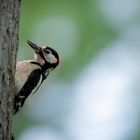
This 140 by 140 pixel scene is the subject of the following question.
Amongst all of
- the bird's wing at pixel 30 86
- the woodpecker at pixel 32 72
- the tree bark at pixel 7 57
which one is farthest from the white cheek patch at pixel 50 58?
the tree bark at pixel 7 57

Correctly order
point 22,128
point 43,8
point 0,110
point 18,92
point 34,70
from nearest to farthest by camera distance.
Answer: point 0,110 < point 18,92 < point 34,70 < point 22,128 < point 43,8

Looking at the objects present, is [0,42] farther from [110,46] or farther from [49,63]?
[110,46]

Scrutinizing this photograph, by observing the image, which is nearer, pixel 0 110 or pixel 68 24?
pixel 0 110

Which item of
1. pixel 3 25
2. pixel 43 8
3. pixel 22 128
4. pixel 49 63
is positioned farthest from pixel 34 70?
pixel 43 8

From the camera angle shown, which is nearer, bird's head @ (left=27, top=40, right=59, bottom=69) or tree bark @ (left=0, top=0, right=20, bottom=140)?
tree bark @ (left=0, top=0, right=20, bottom=140)

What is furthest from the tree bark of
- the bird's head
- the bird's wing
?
the bird's head

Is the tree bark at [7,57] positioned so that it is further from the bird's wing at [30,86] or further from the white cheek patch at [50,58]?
the white cheek patch at [50,58]

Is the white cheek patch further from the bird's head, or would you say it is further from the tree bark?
the tree bark
